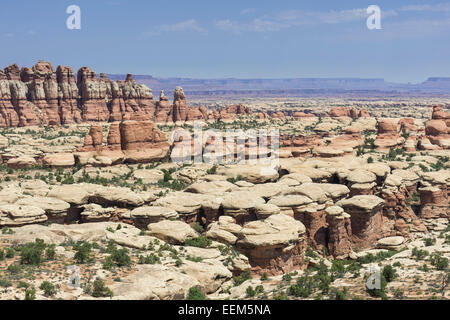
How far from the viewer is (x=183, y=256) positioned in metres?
33.7

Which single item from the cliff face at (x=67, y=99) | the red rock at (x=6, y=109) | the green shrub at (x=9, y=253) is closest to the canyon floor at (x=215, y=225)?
the green shrub at (x=9, y=253)

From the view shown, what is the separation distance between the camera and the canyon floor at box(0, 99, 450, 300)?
1098 inches

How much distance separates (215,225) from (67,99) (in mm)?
99613

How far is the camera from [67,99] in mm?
127500

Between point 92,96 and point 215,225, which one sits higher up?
point 92,96

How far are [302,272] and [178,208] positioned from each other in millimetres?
13170

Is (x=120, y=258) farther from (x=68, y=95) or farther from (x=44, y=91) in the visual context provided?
(x=68, y=95)

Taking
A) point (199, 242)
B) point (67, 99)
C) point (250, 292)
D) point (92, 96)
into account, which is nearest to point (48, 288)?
point (250, 292)

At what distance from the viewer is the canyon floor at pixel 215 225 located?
91.5ft

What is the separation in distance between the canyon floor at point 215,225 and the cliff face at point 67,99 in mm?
49555

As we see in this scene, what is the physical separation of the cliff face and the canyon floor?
163 feet

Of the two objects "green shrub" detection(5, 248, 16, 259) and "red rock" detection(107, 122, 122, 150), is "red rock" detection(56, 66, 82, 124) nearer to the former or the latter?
"red rock" detection(107, 122, 122, 150)
